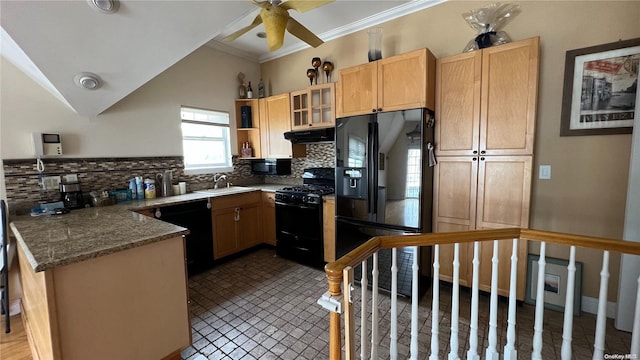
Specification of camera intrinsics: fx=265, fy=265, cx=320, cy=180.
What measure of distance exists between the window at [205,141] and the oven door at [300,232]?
1.21 metres

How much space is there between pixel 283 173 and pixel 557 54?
3.25 meters

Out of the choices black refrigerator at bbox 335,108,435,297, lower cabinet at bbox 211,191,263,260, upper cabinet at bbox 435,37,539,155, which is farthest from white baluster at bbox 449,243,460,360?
lower cabinet at bbox 211,191,263,260

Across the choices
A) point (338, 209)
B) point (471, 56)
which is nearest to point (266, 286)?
point (338, 209)

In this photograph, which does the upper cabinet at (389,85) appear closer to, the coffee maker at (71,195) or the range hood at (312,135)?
the range hood at (312,135)

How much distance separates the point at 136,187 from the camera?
Answer: 2.91 metres

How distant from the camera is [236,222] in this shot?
133 inches

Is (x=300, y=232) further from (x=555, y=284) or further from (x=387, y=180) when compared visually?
(x=555, y=284)

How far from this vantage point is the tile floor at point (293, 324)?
182 cm

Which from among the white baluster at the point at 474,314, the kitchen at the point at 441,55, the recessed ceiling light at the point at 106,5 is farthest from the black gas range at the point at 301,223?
the recessed ceiling light at the point at 106,5

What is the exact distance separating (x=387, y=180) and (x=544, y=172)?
130cm

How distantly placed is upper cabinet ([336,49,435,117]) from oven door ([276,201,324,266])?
47.4 inches

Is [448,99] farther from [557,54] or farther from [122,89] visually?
[122,89]

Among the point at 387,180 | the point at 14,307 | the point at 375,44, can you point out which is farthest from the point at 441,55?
the point at 14,307

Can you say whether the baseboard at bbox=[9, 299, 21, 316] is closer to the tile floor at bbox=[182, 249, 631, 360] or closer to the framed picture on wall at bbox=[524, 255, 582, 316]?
the tile floor at bbox=[182, 249, 631, 360]
